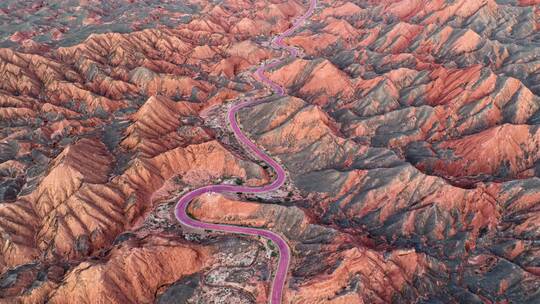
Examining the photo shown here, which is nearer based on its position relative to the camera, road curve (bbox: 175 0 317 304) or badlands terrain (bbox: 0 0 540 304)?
badlands terrain (bbox: 0 0 540 304)

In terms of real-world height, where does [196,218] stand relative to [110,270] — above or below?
→ below

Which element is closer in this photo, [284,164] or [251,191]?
[251,191]

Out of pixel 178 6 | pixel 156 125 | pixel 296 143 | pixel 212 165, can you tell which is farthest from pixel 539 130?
pixel 178 6

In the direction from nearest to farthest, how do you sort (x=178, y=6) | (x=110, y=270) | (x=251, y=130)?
1. (x=110, y=270)
2. (x=251, y=130)
3. (x=178, y=6)

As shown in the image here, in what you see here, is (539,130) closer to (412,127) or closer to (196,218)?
(412,127)

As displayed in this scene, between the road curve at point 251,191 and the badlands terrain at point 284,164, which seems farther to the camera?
the road curve at point 251,191

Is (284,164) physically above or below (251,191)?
below

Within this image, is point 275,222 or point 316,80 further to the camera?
point 316,80

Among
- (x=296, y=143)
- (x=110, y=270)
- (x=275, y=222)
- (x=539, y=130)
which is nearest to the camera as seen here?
(x=110, y=270)
